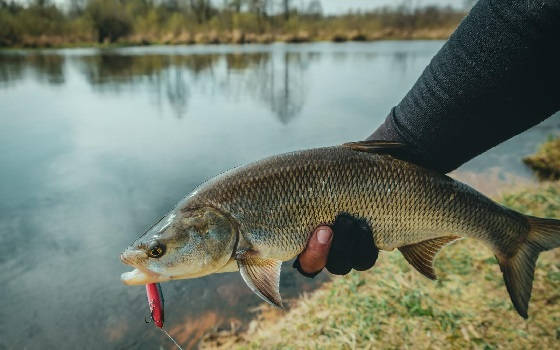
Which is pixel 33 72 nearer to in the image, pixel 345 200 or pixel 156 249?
pixel 156 249

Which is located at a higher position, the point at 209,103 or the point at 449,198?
the point at 449,198

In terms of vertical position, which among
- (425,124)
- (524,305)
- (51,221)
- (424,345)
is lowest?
(51,221)

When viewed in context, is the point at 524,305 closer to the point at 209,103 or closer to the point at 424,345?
the point at 424,345

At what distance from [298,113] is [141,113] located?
5.55 meters

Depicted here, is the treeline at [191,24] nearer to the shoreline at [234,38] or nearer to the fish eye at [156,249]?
the shoreline at [234,38]

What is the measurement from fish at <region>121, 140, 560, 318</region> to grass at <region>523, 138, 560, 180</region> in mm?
7163

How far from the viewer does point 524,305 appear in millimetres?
2102

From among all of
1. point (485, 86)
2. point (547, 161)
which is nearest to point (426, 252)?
point (485, 86)

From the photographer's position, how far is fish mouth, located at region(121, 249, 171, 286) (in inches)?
75.1

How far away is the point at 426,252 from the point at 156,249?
148cm

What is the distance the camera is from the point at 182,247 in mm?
1962

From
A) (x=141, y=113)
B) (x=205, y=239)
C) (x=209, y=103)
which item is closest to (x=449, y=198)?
(x=205, y=239)

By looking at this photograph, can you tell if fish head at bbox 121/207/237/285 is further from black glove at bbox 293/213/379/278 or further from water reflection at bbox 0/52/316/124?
water reflection at bbox 0/52/316/124

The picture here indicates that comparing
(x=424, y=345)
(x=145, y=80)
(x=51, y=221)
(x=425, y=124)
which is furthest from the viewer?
(x=145, y=80)
